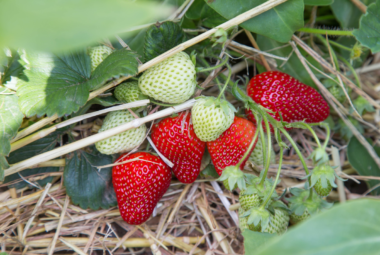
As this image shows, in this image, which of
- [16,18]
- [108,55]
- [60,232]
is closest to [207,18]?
[108,55]

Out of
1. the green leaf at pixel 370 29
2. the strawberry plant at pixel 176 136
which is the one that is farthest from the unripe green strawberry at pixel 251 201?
the green leaf at pixel 370 29

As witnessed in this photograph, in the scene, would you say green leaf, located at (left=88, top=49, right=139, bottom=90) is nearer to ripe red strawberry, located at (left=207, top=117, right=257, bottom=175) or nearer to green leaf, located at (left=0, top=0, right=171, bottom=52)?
ripe red strawberry, located at (left=207, top=117, right=257, bottom=175)

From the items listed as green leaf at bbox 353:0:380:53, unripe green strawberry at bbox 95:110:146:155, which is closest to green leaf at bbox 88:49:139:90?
unripe green strawberry at bbox 95:110:146:155

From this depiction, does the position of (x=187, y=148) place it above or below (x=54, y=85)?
below

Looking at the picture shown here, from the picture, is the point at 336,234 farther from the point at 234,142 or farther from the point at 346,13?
the point at 346,13

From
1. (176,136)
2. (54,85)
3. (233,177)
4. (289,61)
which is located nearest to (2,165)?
(54,85)

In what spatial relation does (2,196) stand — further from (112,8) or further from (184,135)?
(112,8)

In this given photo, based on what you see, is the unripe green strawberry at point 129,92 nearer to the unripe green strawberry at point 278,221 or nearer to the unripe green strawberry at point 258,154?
the unripe green strawberry at point 258,154
